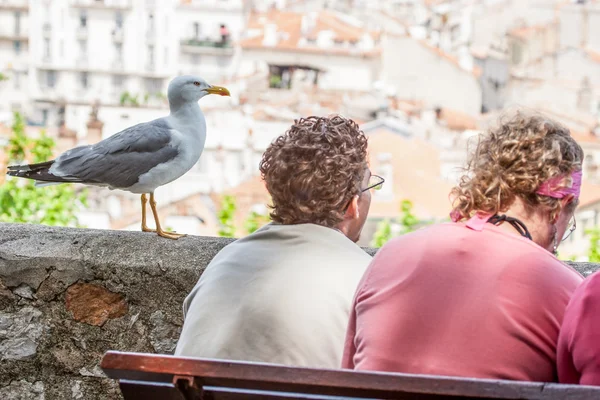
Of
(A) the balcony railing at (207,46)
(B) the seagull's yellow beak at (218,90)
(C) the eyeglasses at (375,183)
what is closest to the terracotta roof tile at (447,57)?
(A) the balcony railing at (207,46)

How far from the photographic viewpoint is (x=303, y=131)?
217 centimetres

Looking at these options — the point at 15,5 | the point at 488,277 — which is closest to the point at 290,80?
the point at 15,5

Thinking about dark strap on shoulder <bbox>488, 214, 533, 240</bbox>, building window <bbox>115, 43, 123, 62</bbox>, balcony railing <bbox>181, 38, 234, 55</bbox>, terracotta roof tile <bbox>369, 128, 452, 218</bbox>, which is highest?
dark strap on shoulder <bbox>488, 214, 533, 240</bbox>

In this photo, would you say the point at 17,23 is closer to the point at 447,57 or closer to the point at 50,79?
A: the point at 50,79

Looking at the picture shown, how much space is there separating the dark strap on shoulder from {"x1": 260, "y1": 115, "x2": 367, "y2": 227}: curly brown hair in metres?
0.30

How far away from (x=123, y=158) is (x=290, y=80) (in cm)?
3977

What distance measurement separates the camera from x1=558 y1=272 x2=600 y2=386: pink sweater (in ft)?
5.51

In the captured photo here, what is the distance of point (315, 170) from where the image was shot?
7.02ft

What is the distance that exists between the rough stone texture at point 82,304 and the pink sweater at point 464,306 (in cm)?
82

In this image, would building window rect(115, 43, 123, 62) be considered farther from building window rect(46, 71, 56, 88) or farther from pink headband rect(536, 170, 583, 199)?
pink headband rect(536, 170, 583, 199)

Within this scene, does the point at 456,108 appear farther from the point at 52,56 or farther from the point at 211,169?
the point at 52,56

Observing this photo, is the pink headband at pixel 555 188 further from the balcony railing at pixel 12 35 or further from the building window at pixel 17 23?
the building window at pixel 17 23

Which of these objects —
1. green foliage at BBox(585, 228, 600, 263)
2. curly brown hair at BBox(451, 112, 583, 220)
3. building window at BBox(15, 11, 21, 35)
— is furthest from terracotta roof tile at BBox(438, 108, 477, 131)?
curly brown hair at BBox(451, 112, 583, 220)

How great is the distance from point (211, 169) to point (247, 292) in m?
31.7
